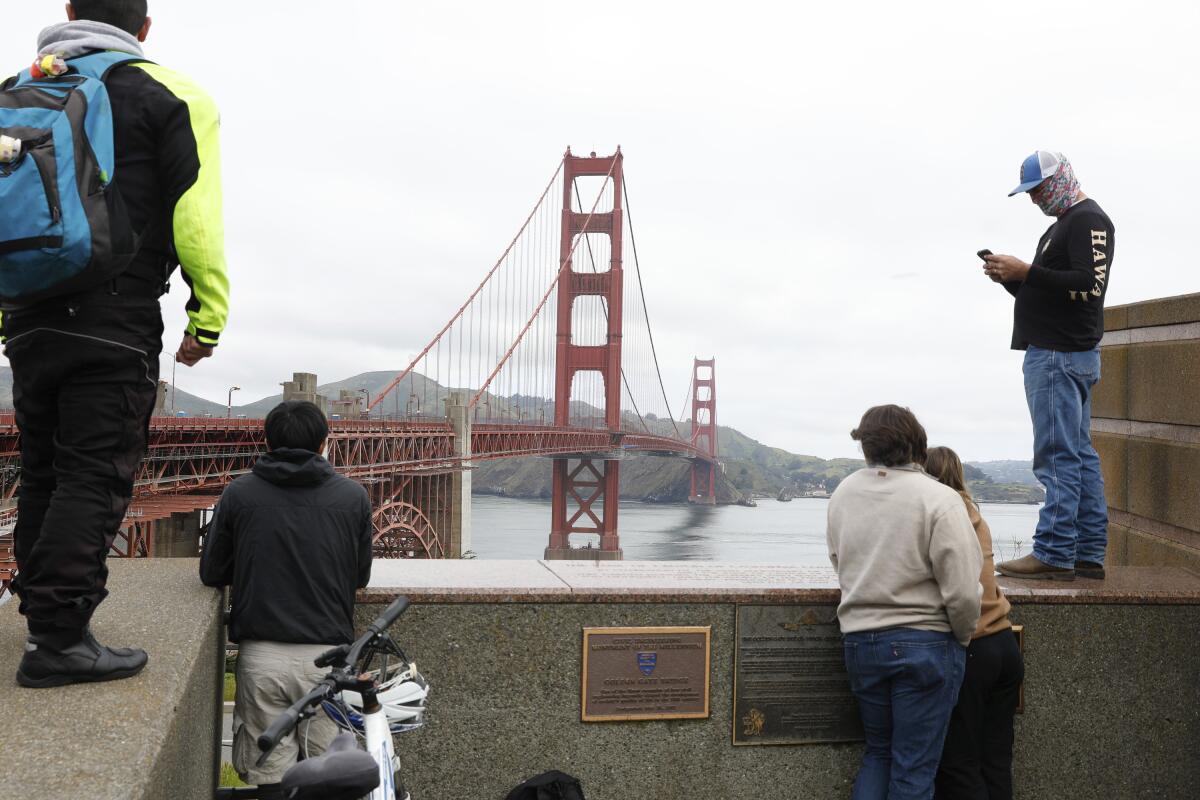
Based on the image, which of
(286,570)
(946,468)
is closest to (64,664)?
(286,570)

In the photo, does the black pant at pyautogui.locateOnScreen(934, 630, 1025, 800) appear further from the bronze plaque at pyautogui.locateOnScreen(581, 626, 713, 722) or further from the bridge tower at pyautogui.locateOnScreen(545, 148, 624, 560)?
the bridge tower at pyautogui.locateOnScreen(545, 148, 624, 560)

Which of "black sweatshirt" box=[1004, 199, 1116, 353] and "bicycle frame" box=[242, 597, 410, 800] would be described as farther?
"black sweatshirt" box=[1004, 199, 1116, 353]

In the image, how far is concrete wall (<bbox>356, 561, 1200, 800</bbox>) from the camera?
9.85 ft

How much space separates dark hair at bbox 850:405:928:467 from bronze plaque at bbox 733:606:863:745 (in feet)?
2.27

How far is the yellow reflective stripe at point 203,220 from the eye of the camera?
187 cm

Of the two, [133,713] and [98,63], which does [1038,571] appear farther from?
[98,63]

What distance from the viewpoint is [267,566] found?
2424 millimetres

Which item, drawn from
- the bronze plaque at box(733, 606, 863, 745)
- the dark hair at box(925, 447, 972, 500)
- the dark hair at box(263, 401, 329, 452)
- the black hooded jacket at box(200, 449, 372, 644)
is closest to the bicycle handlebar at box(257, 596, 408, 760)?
the black hooded jacket at box(200, 449, 372, 644)

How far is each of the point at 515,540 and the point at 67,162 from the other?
1892 inches

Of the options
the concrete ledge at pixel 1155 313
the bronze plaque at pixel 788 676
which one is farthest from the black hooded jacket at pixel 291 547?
the concrete ledge at pixel 1155 313

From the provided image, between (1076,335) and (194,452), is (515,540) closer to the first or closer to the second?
(194,452)

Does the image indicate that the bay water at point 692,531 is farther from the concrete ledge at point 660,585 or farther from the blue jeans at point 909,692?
the blue jeans at point 909,692

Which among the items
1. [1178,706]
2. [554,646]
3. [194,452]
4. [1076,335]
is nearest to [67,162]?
[554,646]

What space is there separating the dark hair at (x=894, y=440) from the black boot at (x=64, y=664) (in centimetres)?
190
